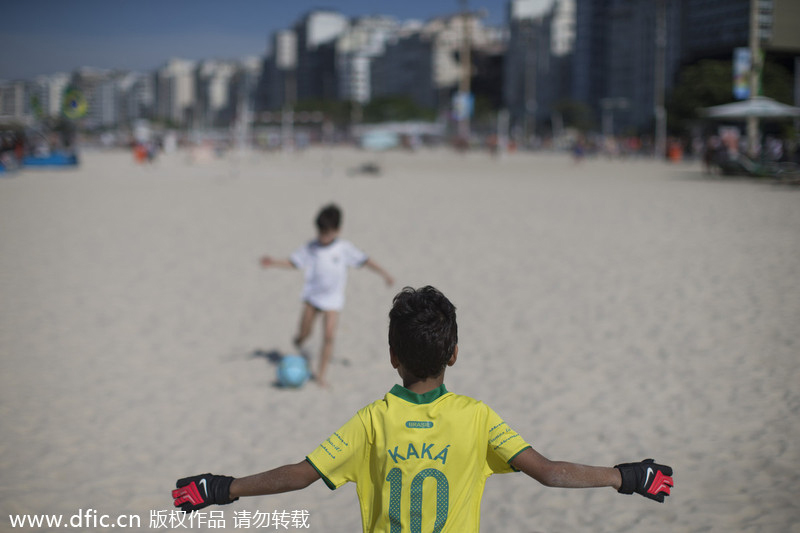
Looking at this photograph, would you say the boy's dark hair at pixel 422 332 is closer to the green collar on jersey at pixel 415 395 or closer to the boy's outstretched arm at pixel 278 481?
the green collar on jersey at pixel 415 395

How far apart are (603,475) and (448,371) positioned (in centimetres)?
448

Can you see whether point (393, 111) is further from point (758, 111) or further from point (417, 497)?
point (417, 497)

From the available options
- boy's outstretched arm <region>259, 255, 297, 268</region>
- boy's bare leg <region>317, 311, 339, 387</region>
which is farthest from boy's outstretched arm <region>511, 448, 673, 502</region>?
boy's bare leg <region>317, 311, 339, 387</region>

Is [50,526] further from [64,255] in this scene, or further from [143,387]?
[64,255]

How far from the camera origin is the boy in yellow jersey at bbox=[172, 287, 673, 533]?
1975 mm

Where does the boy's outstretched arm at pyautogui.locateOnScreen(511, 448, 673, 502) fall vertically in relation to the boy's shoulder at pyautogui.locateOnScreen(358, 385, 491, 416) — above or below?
below

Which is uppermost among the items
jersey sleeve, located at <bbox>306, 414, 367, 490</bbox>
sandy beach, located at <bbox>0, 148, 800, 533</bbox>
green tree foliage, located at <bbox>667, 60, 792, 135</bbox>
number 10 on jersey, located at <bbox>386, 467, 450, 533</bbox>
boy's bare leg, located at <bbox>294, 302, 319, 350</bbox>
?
green tree foliage, located at <bbox>667, 60, 792, 135</bbox>

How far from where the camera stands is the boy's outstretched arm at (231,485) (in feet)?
6.48

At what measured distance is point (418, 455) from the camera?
1.99 metres

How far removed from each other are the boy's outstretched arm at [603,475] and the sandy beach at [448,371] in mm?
1974

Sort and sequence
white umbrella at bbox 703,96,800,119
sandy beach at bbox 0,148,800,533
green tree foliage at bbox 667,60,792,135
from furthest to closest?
Answer: green tree foliage at bbox 667,60,792,135
white umbrella at bbox 703,96,800,119
sandy beach at bbox 0,148,800,533

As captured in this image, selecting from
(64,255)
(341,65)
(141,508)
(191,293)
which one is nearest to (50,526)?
(141,508)

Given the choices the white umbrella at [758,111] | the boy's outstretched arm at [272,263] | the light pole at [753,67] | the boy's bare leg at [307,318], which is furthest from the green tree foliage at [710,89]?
the boy's outstretched arm at [272,263]

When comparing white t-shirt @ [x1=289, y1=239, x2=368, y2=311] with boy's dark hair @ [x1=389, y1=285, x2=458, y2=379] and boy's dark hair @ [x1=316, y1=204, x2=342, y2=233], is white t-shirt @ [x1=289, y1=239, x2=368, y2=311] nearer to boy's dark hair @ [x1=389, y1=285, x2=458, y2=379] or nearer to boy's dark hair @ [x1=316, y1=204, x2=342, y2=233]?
boy's dark hair @ [x1=316, y1=204, x2=342, y2=233]
